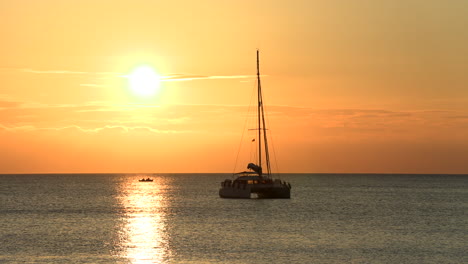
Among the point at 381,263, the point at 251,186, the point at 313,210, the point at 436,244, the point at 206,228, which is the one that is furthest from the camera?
the point at 251,186

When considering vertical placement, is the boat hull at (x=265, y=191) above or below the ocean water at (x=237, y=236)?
above

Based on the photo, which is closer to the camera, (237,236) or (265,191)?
(237,236)

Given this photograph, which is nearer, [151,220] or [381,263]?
[381,263]

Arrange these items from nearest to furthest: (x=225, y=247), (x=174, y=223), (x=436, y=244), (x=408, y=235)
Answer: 1. (x=225, y=247)
2. (x=436, y=244)
3. (x=408, y=235)
4. (x=174, y=223)

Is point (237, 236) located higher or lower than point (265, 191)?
lower

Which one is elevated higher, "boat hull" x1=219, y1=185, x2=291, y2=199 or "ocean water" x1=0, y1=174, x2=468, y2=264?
"boat hull" x1=219, y1=185, x2=291, y2=199

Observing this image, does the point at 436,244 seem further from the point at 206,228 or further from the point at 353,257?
the point at 206,228

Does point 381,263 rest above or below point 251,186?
below

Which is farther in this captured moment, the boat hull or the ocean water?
the boat hull

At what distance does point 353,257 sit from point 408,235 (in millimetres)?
20413

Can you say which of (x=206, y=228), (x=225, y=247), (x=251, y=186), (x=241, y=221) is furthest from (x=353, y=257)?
(x=251, y=186)

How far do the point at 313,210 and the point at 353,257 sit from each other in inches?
2267

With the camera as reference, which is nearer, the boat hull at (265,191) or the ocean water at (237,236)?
the ocean water at (237,236)

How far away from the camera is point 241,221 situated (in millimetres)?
91938
